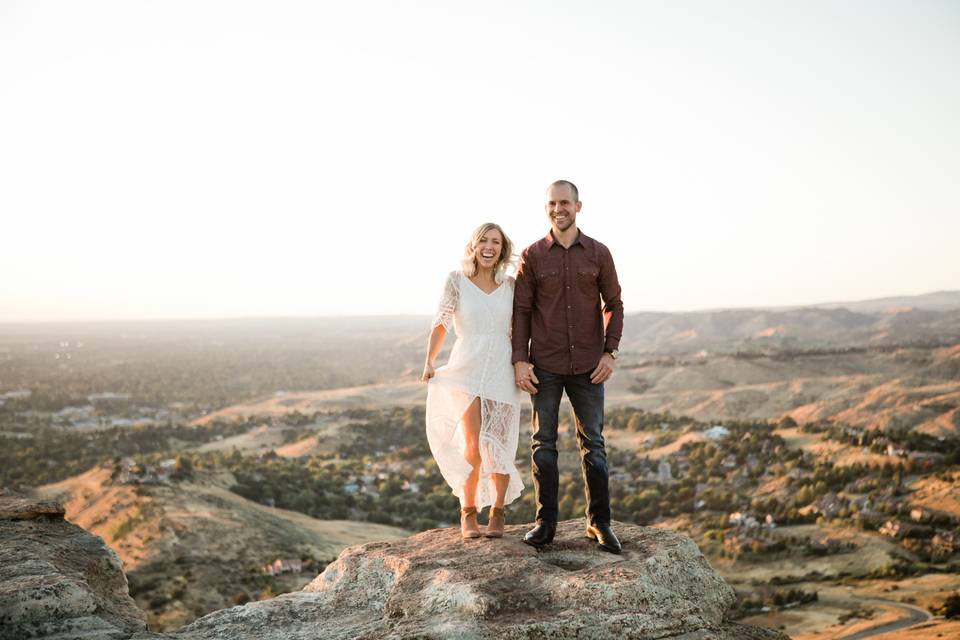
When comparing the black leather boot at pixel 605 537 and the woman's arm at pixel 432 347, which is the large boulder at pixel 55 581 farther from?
the black leather boot at pixel 605 537

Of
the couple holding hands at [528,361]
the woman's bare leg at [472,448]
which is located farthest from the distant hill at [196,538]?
the couple holding hands at [528,361]

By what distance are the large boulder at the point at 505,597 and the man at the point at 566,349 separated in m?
0.48

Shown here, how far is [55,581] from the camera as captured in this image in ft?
14.3

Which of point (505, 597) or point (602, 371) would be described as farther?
point (602, 371)

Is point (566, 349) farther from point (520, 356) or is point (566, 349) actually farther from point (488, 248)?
point (488, 248)

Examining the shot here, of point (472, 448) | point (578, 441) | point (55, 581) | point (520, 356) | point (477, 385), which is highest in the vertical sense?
point (520, 356)

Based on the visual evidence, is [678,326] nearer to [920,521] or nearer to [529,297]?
[920,521]

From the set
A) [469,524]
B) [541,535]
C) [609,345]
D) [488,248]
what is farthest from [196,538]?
[609,345]

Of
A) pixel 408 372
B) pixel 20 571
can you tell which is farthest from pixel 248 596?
pixel 408 372

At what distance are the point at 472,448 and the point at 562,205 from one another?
2087 mm

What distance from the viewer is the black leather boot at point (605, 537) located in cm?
518

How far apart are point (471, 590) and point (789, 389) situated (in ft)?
172

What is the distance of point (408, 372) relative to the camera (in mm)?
98438

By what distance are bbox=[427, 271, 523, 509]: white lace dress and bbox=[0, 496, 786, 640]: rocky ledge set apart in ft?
2.26
